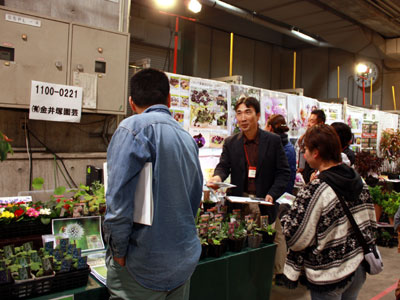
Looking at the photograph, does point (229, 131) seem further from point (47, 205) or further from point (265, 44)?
point (265, 44)

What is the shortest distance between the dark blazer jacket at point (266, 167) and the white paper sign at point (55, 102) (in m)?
1.32

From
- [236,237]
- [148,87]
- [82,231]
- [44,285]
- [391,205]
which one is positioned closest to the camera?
[148,87]

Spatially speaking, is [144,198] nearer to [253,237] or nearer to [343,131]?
[253,237]

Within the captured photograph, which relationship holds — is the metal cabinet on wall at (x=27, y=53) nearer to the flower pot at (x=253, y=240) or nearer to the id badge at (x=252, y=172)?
the id badge at (x=252, y=172)

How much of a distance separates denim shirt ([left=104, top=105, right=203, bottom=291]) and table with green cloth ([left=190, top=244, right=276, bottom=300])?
2.11ft

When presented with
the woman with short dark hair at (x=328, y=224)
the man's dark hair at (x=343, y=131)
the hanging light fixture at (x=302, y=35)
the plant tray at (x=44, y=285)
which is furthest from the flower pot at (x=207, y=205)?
the hanging light fixture at (x=302, y=35)

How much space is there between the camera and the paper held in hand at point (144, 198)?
129cm

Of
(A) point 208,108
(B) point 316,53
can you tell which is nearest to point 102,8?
(A) point 208,108

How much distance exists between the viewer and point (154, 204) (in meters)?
1.32

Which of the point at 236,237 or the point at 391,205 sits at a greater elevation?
the point at 236,237

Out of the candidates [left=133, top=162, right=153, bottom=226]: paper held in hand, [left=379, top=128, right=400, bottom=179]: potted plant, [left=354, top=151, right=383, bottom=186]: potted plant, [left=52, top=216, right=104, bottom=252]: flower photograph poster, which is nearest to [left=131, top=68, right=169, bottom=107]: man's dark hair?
[left=133, top=162, right=153, bottom=226]: paper held in hand

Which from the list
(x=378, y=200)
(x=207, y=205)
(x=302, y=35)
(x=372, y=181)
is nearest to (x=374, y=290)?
(x=207, y=205)

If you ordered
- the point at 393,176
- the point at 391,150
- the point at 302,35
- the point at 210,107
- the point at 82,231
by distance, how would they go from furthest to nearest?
the point at 302,35 → the point at 391,150 → the point at 393,176 → the point at 210,107 → the point at 82,231

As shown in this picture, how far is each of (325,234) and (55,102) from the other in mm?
2211
